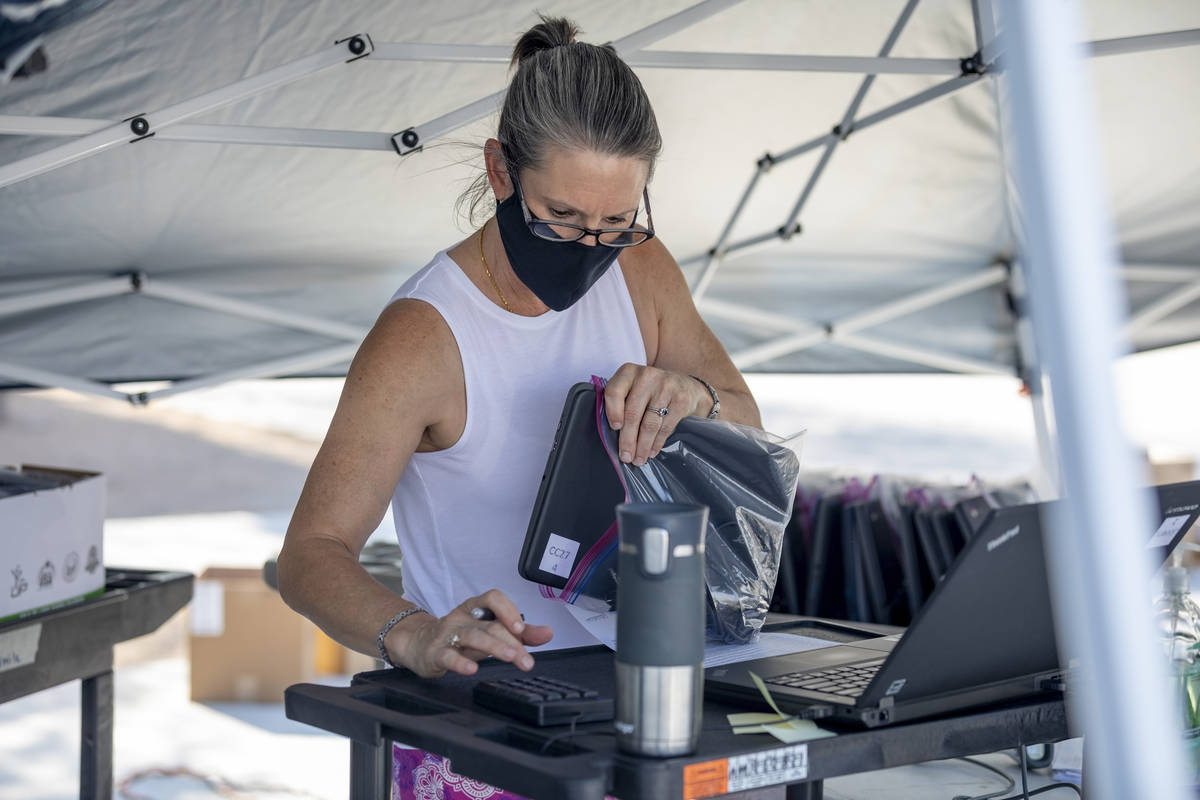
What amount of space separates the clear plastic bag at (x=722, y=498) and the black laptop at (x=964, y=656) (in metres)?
0.13

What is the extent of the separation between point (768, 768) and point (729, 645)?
15.3 inches

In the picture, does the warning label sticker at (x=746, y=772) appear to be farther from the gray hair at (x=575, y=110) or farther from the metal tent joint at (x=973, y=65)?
the metal tent joint at (x=973, y=65)

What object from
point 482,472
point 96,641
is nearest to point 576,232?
point 482,472

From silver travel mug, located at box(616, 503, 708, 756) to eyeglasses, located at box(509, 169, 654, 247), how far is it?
0.59 metres

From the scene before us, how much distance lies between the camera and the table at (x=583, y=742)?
0.81 m

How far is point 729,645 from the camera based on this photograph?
1.25 metres

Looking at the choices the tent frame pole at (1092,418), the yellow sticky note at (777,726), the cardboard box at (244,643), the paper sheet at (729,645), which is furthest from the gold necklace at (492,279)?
the cardboard box at (244,643)

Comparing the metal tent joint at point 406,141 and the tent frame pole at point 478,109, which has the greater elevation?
the tent frame pole at point 478,109

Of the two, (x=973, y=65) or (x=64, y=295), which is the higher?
(x=973, y=65)

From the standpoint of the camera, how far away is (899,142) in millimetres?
3236

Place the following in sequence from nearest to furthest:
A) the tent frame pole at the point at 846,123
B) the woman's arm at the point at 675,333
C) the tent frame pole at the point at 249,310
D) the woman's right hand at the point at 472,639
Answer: the woman's right hand at the point at 472,639 < the woman's arm at the point at 675,333 < the tent frame pole at the point at 846,123 < the tent frame pole at the point at 249,310

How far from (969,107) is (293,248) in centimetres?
173

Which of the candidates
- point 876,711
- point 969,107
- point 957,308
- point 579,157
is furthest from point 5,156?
point 957,308

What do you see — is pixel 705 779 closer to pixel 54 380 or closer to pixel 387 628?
pixel 387 628
